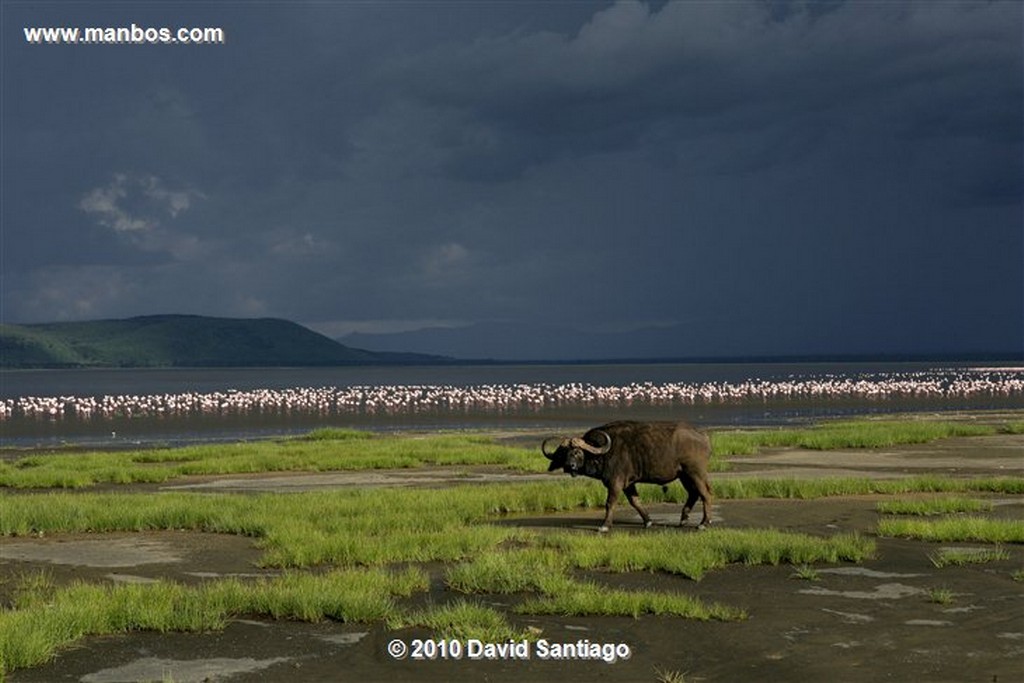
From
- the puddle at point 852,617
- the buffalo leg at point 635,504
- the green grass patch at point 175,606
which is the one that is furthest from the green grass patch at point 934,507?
the green grass patch at point 175,606

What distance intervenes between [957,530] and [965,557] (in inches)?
85.6

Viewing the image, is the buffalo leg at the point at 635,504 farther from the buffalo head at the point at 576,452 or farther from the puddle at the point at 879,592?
the puddle at the point at 879,592

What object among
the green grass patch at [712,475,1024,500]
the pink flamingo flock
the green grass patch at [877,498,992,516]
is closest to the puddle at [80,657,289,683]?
the green grass patch at [877,498,992,516]

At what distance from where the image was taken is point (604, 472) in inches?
677

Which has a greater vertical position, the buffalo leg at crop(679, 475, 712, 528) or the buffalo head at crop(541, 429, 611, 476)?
the buffalo head at crop(541, 429, 611, 476)

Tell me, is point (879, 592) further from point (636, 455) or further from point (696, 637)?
point (636, 455)

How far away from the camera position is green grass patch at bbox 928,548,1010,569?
554 inches

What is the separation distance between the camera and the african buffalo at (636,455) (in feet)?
55.7

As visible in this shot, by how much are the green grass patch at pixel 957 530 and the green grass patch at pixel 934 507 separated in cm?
182

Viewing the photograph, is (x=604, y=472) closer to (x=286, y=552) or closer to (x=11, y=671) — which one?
(x=286, y=552)

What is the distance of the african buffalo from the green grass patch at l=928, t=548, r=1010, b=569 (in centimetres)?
399

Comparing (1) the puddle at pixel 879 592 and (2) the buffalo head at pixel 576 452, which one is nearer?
(1) the puddle at pixel 879 592

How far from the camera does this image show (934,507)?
19.3m

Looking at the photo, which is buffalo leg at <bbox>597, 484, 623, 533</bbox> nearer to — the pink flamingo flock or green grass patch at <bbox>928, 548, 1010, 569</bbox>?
green grass patch at <bbox>928, 548, 1010, 569</bbox>
